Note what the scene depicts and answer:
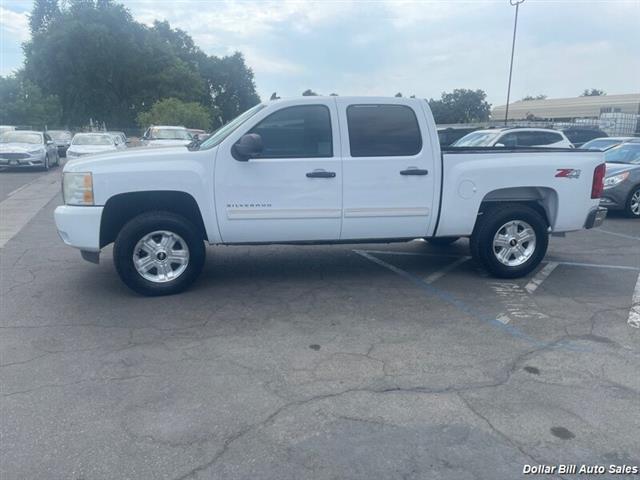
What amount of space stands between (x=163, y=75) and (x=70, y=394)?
55.7 meters

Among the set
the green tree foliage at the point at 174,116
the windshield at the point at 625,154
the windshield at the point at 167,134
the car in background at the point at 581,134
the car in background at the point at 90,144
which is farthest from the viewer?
the green tree foliage at the point at 174,116

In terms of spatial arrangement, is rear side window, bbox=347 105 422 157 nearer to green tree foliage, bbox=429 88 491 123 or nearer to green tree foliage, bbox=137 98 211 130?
Answer: green tree foliage, bbox=137 98 211 130

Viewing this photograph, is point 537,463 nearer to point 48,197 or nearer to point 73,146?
point 48,197

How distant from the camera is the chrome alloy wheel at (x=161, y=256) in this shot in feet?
19.6

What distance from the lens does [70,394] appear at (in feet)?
13.1

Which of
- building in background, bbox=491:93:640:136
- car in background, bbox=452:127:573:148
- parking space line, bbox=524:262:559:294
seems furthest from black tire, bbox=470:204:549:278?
building in background, bbox=491:93:640:136

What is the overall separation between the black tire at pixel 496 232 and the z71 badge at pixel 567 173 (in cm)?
50

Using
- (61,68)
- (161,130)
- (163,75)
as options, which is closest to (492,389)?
(161,130)

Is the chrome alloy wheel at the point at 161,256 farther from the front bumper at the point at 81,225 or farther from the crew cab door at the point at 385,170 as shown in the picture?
the crew cab door at the point at 385,170

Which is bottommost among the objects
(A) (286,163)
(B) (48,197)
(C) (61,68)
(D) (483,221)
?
(B) (48,197)

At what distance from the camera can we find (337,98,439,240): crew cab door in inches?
242

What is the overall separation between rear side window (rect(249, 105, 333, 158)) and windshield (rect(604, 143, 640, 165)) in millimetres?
8896

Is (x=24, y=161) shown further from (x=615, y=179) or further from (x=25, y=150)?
(x=615, y=179)

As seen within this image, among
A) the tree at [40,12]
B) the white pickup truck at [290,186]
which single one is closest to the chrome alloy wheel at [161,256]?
the white pickup truck at [290,186]
